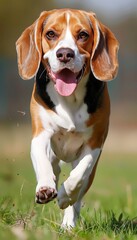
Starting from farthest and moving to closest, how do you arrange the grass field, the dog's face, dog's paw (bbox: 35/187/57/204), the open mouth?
the open mouth
the dog's face
dog's paw (bbox: 35/187/57/204)
the grass field

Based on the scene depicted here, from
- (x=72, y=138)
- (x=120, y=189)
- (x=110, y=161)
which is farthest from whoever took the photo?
(x=110, y=161)

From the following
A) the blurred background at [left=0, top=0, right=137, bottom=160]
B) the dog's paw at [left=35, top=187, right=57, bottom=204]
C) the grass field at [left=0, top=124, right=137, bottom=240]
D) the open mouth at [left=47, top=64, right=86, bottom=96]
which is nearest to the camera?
the grass field at [left=0, top=124, right=137, bottom=240]

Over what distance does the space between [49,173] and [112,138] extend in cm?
1501

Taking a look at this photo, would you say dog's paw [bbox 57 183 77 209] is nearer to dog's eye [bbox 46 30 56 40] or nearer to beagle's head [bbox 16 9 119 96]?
beagle's head [bbox 16 9 119 96]

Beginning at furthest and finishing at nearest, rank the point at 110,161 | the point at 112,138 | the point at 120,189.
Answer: the point at 112,138 → the point at 110,161 → the point at 120,189

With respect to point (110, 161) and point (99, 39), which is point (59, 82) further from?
point (110, 161)

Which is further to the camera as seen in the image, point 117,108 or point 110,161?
point 117,108

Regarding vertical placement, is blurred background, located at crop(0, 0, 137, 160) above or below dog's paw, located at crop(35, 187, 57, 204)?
below

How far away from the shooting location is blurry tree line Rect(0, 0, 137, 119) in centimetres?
2011

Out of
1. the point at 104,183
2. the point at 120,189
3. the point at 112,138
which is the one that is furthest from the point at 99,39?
the point at 112,138

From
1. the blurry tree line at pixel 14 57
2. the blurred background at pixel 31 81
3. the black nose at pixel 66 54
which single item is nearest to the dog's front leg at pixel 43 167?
the black nose at pixel 66 54

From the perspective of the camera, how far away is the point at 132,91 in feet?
77.3

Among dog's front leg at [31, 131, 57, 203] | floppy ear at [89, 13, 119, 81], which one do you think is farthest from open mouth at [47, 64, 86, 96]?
dog's front leg at [31, 131, 57, 203]

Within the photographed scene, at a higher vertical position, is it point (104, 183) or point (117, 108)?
point (104, 183)
